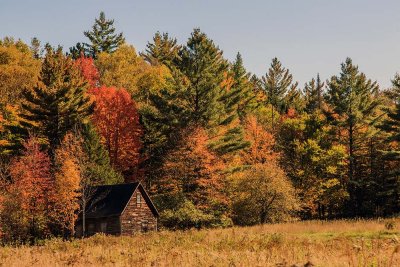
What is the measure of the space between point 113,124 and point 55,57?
35.1 feet

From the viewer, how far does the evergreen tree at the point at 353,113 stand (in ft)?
177

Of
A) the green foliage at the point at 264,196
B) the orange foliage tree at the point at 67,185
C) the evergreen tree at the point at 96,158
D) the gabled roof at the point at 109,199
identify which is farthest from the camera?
the evergreen tree at the point at 96,158

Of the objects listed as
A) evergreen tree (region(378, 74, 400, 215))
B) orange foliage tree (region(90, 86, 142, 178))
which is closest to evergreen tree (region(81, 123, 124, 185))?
orange foliage tree (region(90, 86, 142, 178))

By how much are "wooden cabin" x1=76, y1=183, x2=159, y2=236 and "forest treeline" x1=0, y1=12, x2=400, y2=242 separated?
140cm

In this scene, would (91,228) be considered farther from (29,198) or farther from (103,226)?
(29,198)

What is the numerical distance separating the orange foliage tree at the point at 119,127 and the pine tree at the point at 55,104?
20.6 feet

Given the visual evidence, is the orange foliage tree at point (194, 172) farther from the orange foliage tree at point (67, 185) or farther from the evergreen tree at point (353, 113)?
the evergreen tree at point (353, 113)

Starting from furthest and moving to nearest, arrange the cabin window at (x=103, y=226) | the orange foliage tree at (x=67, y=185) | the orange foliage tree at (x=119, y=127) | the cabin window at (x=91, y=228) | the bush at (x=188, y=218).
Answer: the orange foliage tree at (x=119, y=127)
the cabin window at (x=91, y=228)
the cabin window at (x=103, y=226)
the bush at (x=188, y=218)
the orange foliage tree at (x=67, y=185)

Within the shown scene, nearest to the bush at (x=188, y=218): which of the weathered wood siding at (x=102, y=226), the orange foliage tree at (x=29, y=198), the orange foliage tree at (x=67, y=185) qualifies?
the weathered wood siding at (x=102, y=226)

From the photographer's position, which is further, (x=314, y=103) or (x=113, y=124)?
(x=314, y=103)

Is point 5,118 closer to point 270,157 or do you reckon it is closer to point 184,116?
point 184,116

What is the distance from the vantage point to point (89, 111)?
5366 centimetres

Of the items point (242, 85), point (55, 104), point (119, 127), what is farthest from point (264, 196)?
point (242, 85)

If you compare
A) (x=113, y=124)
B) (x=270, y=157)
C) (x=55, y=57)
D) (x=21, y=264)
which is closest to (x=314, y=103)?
(x=270, y=157)
